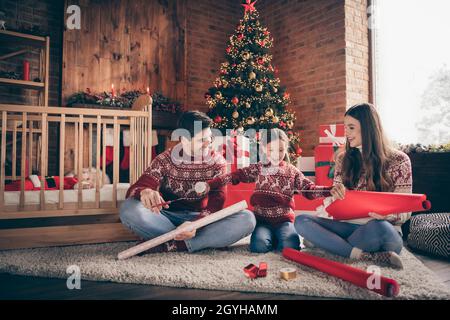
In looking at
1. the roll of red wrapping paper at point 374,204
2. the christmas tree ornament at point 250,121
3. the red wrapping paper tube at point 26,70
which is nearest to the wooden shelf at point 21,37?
the red wrapping paper tube at point 26,70

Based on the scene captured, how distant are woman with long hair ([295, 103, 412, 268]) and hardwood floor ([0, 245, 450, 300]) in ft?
0.86

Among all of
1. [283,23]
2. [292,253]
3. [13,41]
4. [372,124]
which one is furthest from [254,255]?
[283,23]

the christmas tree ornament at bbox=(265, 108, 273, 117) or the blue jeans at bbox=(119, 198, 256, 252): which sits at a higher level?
the christmas tree ornament at bbox=(265, 108, 273, 117)

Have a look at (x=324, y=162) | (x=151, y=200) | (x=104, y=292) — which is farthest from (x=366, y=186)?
(x=324, y=162)

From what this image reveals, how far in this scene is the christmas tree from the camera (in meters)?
3.67

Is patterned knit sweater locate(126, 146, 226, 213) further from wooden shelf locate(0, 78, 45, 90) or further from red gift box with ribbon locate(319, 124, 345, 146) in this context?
wooden shelf locate(0, 78, 45, 90)

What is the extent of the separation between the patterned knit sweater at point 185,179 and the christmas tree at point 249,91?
1.74 meters

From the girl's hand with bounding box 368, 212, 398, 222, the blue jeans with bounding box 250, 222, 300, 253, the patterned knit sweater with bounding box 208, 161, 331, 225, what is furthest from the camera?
the patterned knit sweater with bounding box 208, 161, 331, 225

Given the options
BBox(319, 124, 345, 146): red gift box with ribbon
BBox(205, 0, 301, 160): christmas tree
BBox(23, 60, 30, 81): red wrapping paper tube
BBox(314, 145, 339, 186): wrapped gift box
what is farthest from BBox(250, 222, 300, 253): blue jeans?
BBox(23, 60, 30, 81): red wrapping paper tube

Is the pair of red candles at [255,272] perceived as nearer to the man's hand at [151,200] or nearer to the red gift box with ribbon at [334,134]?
the man's hand at [151,200]

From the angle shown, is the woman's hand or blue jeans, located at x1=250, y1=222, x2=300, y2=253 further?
blue jeans, located at x1=250, y1=222, x2=300, y2=253

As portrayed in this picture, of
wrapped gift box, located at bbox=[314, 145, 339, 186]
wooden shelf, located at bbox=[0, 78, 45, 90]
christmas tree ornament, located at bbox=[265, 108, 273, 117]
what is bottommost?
wrapped gift box, located at bbox=[314, 145, 339, 186]
